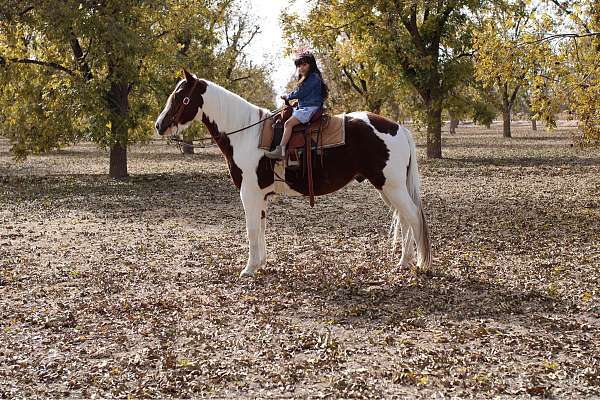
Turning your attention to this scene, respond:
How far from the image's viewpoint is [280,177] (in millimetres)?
8406

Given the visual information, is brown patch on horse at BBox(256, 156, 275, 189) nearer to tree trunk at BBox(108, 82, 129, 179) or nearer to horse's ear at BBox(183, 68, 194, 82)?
horse's ear at BBox(183, 68, 194, 82)

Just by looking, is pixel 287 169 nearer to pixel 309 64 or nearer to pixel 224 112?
pixel 224 112

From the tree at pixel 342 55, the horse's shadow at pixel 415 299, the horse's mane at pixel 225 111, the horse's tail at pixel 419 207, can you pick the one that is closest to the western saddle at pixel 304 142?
the horse's mane at pixel 225 111

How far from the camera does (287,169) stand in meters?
8.34

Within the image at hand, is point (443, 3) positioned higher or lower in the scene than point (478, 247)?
higher

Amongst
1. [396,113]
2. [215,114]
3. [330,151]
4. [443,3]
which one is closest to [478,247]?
[330,151]

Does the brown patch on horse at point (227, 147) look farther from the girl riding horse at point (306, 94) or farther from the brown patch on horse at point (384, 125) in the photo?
the brown patch on horse at point (384, 125)

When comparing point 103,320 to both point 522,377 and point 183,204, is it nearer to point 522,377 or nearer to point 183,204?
point 522,377

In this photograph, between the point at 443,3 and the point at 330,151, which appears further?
the point at 443,3

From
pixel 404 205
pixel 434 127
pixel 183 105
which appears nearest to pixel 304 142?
pixel 404 205

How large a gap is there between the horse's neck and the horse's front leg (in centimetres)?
A: 82

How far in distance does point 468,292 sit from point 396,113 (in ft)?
148

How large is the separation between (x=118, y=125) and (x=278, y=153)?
45.8ft

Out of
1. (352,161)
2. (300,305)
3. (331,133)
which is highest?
(331,133)
